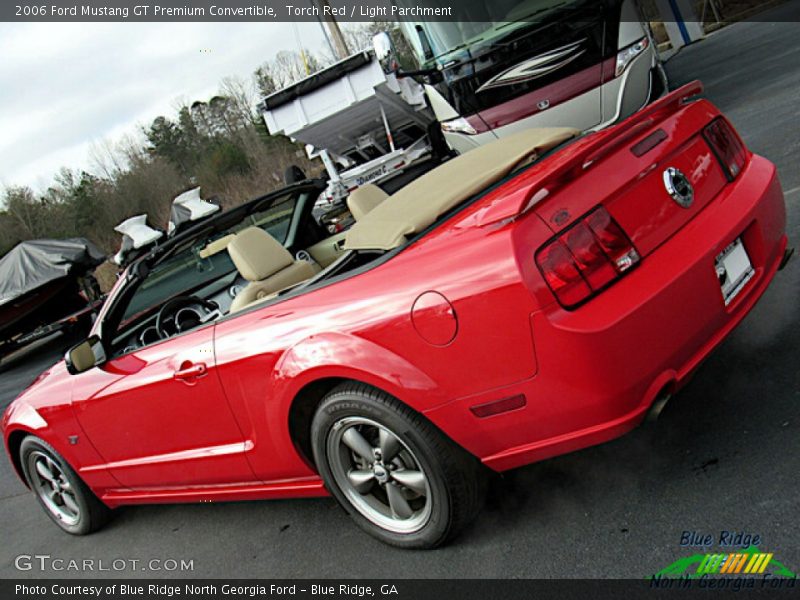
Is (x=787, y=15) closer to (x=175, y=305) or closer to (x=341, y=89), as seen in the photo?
(x=341, y=89)

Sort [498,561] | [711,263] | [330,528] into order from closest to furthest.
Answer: [711,263] → [498,561] → [330,528]

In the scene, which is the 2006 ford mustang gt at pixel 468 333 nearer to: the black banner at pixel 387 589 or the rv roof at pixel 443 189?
the rv roof at pixel 443 189

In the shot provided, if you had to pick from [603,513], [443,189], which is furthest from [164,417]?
[603,513]

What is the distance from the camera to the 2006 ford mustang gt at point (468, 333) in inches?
93.8

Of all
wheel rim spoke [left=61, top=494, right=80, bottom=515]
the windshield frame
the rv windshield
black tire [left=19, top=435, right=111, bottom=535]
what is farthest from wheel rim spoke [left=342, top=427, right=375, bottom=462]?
the rv windshield

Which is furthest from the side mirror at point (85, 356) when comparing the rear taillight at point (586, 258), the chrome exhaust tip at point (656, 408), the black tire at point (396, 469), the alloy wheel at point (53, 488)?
the chrome exhaust tip at point (656, 408)

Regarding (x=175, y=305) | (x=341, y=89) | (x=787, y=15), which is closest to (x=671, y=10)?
(x=787, y=15)

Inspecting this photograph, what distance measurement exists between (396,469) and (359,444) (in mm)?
171

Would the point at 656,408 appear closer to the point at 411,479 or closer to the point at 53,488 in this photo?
the point at 411,479

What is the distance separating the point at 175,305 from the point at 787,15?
18637 millimetres

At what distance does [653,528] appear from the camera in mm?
2596

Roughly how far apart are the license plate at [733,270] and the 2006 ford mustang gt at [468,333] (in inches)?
0.4

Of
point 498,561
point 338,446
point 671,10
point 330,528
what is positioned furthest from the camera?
point 671,10

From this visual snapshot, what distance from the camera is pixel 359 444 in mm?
2906
